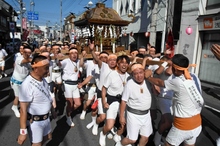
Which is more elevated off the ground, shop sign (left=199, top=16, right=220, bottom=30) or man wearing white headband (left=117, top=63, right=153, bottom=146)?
shop sign (left=199, top=16, right=220, bottom=30)

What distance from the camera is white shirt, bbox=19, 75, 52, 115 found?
239cm

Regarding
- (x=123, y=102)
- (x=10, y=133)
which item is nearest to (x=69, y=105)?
(x=10, y=133)

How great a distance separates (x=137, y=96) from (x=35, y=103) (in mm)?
1466

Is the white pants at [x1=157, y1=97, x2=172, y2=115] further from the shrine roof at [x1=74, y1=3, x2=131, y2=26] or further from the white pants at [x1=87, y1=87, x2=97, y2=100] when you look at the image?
the shrine roof at [x1=74, y1=3, x2=131, y2=26]

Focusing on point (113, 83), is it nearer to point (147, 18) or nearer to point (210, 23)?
point (210, 23)

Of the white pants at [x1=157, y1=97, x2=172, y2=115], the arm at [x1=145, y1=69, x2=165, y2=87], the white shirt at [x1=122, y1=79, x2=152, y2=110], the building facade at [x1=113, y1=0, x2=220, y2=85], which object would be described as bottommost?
the white pants at [x1=157, y1=97, x2=172, y2=115]

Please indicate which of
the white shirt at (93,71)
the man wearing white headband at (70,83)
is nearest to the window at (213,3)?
the white shirt at (93,71)

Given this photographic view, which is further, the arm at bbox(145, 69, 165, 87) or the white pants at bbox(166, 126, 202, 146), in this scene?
the arm at bbox(145, 69, 165, 87)

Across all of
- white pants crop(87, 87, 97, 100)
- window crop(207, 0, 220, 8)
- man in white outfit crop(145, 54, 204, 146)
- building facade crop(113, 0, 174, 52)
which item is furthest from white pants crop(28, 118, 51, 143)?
window crop(207, 0, 220, 8)

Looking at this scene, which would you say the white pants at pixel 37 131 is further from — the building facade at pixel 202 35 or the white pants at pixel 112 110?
the building facade at pixel 202 35

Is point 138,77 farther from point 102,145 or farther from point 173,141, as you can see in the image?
point 102,145

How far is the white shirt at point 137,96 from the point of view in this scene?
2801 mm

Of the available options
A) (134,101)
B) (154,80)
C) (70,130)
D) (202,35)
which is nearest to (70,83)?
(70,130)

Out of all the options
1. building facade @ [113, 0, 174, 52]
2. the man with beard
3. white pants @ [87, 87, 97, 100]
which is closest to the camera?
the man with beard
